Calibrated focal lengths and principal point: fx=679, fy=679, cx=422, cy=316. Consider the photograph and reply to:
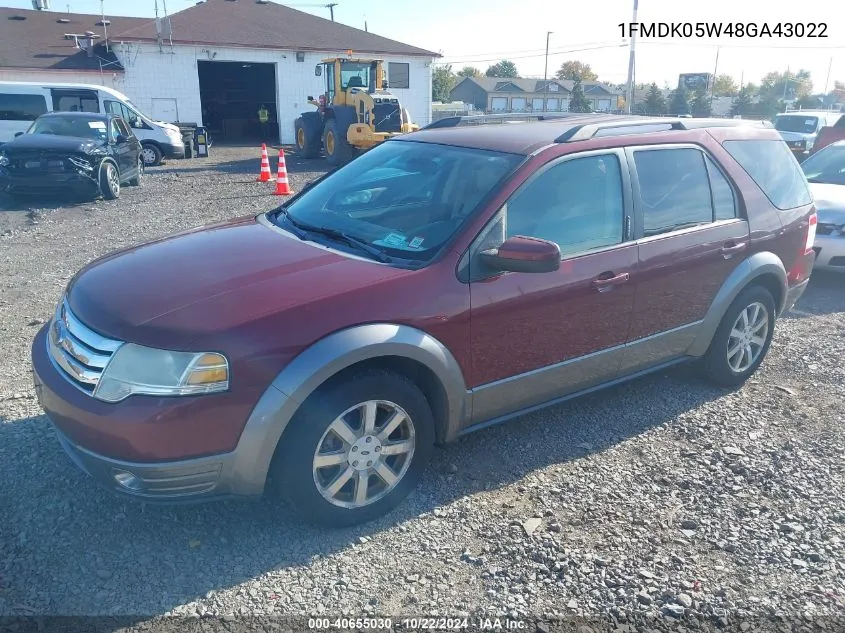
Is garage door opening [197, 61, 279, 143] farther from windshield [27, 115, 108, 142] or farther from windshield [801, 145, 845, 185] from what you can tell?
windshield [801, 145, 845, 185]

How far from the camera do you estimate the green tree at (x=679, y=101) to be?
54.2m

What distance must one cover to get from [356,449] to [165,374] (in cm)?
92

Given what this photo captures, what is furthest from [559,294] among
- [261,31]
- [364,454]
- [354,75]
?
[261,31]

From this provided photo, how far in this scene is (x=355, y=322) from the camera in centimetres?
299

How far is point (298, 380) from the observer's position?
2.82 meters

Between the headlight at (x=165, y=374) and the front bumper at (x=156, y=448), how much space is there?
41 mm

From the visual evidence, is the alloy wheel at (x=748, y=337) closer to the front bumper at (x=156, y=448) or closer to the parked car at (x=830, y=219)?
the parked car at (x=830, y=219)

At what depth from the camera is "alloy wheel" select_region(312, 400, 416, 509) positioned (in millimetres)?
3064

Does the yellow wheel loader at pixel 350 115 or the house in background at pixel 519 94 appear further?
the house in background at pixel 519 94

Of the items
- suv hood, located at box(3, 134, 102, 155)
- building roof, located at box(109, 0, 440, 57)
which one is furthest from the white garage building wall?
A: suv hood, located at box(3, 134, 102, 155)

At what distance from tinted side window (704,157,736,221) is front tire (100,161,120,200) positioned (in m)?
11.0

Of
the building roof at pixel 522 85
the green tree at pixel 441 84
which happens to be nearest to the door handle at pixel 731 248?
the green tree at pixel 441 84

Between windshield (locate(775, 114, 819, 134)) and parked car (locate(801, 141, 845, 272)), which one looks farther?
windshield (locate(775, 114, 819, 134))

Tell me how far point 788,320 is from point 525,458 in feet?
13.3
